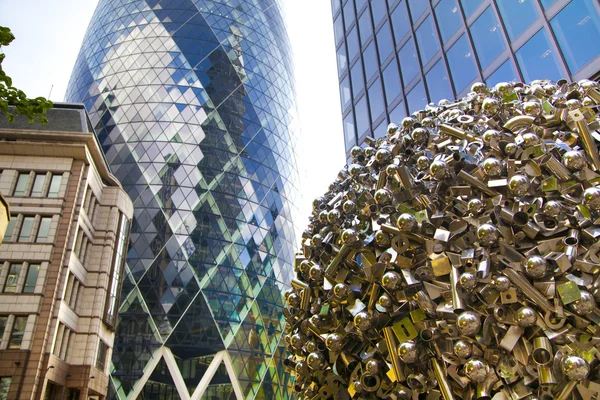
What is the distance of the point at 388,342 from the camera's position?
3.59m

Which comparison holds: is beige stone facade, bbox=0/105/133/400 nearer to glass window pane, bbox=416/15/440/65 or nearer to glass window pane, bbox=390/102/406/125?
glass window pane, bbox=390/102/406/125

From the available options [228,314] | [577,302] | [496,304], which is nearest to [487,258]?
[496,304]

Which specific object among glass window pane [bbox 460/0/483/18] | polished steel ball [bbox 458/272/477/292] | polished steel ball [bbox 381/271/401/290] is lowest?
polished steel ball [bbox 458/272/477/292]

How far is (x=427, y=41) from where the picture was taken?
54.6 feet

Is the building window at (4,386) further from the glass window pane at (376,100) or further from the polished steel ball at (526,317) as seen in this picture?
the polished steel ball at (526,317)

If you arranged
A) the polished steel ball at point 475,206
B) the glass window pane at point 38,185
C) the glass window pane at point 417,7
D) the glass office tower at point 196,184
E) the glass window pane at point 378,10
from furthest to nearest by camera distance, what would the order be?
the glass office tower at point 196,184 → the glass window pane at point 38,185 → the glass window pane at point 378,10 → the glass window pane at point 417,7 → the polished steel ball at point 475,206

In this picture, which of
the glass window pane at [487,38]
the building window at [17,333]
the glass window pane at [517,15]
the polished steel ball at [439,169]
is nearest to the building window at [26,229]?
the building window at [17,333]

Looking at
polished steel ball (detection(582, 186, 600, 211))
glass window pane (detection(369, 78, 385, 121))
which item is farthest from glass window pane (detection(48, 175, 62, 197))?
polished steel ball (detection(582, 186, 600, 211))

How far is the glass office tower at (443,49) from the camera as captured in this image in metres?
10.9

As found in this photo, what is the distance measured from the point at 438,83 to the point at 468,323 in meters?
13.5

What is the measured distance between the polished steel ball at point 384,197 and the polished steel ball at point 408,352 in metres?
1.14

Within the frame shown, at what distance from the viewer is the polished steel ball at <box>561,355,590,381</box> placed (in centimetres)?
281

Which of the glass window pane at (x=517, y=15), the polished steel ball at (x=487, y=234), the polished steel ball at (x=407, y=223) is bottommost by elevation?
the polished steel ball at (x=487, y=234)

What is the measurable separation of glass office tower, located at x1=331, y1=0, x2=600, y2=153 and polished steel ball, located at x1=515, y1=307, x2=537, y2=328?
8600 mm
